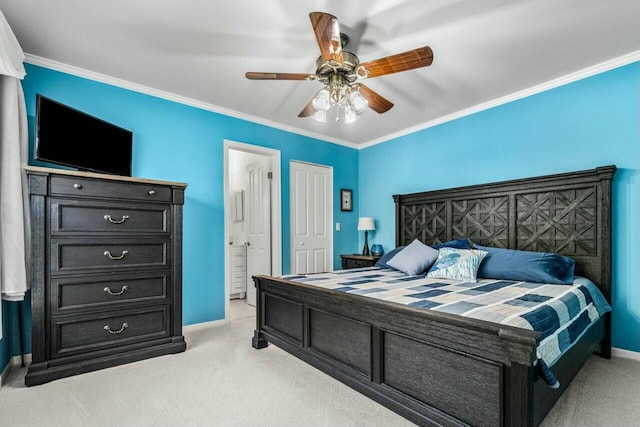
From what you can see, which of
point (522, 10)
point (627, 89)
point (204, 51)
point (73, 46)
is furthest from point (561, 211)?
point (73, 46)

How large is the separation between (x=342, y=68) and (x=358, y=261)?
2.87 meters

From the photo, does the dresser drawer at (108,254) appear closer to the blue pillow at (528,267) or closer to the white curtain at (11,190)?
the white curtain at (11,190)

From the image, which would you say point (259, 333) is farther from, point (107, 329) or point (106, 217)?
point (106, 217)

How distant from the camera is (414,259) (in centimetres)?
314

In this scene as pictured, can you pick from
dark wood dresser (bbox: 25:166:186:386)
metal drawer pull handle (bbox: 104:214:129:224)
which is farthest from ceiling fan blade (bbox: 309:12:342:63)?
metal drawer pull handle (bbox: 104:214:129:224)

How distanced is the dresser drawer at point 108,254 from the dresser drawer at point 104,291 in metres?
0.09

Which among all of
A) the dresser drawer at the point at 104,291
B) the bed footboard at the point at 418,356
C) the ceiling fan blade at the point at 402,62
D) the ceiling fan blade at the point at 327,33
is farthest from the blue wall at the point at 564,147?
the dresser drawer at the point at 104,291

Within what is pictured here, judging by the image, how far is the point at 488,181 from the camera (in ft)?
11.6

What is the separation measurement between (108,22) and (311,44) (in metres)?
1.42

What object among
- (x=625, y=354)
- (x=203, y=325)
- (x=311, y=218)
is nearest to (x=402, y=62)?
(x=311, y=218)

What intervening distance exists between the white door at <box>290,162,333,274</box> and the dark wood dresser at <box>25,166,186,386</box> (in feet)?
Result: 6.09

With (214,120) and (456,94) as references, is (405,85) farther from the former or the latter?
(214,120)

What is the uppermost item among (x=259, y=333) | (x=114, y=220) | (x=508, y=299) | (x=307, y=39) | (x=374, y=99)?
(x=307, y=39)

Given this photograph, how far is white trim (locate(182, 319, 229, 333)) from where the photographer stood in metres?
3.37
